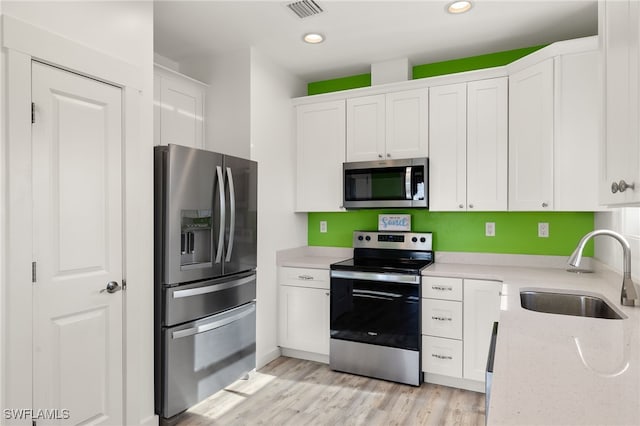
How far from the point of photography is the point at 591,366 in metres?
0.98

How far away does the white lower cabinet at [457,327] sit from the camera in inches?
108

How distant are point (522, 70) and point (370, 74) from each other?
137cm

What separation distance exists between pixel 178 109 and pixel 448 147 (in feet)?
7.04

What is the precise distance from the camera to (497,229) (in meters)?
3.21

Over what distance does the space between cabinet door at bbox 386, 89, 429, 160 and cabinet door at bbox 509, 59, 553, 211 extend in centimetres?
64

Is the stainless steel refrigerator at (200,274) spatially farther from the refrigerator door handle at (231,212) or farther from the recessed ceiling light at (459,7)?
the recessed ceiling light at (459,7)

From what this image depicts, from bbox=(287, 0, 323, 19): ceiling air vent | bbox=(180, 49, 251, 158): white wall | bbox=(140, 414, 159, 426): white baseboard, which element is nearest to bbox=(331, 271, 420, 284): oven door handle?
bbox=(180, 49, 251, 158): white wall

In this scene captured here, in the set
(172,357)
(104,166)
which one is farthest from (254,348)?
(104,166)

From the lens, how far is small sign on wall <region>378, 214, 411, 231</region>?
345 cm

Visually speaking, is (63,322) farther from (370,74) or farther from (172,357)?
(370,74)

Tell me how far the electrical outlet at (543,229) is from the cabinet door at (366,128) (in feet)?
4.44

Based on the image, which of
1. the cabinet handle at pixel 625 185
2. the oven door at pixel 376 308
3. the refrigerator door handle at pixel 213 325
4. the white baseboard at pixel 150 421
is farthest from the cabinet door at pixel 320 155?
the cabinet handle at pixel 625 185

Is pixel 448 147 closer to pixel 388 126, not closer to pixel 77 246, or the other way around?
pixel 388 126

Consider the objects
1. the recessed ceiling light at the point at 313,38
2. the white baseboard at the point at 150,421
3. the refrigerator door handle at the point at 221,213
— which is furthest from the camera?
the recessed ceiling light at the point at 313,38
